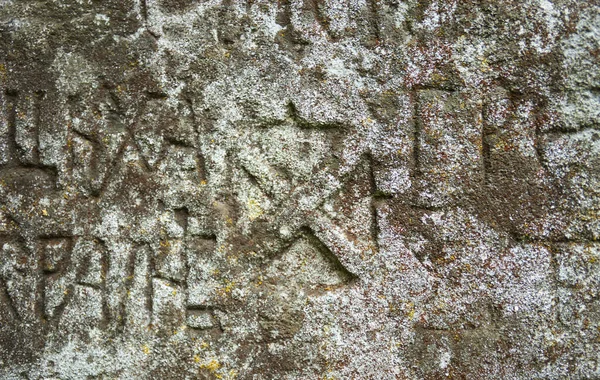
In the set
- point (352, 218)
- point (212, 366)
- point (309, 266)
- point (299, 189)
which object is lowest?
point (212, 366)

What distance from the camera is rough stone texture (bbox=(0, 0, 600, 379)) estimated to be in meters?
1.84

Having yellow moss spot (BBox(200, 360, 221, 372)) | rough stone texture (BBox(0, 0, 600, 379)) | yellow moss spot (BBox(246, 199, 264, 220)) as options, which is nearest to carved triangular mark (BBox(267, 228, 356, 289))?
rough stone texture (BBox(0, 0, 600, 379))

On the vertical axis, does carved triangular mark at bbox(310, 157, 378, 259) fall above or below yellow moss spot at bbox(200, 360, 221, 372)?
above

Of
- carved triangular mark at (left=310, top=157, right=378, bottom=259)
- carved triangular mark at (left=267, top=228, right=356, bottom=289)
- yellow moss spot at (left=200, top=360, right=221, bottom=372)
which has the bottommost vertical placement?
yellow moss spot at (left=200, top=360, right=221, bottom=372)

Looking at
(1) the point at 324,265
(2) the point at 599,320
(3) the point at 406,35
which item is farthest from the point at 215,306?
(2) the point at 599,320

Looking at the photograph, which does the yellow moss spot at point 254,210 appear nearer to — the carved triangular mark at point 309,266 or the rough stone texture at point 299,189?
the rough stone texture at point 299,189

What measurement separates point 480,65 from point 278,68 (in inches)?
27.9

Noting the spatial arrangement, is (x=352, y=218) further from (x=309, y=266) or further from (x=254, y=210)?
→ (x=254, y=210)

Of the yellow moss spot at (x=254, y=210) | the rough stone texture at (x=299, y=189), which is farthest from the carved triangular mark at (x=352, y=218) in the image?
the yellow moss spot at (x=254, y=210)

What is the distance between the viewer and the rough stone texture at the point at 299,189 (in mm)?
1844

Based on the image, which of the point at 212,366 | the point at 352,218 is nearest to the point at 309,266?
the point at 352,218

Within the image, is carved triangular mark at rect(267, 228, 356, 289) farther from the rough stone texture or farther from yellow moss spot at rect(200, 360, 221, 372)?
yellow moss spot at rect(200, 360, 221, 372)

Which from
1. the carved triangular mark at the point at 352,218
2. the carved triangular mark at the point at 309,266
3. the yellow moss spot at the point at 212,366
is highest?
the carved triangular mark at the point at 352,218

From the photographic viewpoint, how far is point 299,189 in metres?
1.88
